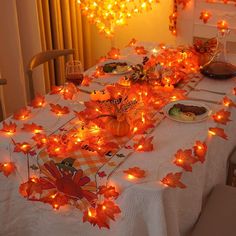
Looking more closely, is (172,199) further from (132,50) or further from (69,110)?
(132,50)

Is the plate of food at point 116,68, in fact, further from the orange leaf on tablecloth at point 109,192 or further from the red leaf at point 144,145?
the orange leaf on tablecloth at point 109,192

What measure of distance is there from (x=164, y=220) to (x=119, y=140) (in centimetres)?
44

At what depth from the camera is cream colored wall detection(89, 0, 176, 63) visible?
4.11 m

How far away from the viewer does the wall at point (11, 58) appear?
3537 millimetres

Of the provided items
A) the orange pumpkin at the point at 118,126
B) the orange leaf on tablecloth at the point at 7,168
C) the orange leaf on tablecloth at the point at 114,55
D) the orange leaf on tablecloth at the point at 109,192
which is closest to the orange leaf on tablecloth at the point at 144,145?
the orange pumpkin at the point at 118,126

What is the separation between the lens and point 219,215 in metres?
1.89

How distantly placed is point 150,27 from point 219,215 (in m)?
2.72

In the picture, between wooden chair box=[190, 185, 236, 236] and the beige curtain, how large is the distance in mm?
2398

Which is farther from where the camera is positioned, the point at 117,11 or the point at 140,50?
the point at 117,11

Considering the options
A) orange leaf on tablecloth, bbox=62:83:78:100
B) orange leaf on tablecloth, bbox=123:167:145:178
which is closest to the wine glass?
orange leaf on tablecloth, bbox=62:83:78:100

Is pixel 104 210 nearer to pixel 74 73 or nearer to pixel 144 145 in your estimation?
pixel 144 145

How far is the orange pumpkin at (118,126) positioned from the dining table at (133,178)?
5 centimetres

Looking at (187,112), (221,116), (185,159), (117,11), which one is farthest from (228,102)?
(117,11)

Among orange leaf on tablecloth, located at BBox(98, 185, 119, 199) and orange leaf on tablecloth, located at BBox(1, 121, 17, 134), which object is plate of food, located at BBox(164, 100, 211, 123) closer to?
orange leaf on tablecloth, located at BBox(98, 185, 119, 199)
